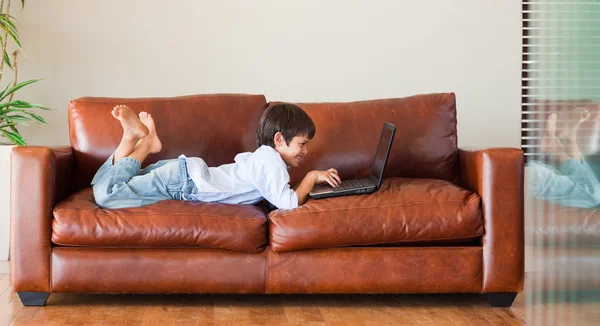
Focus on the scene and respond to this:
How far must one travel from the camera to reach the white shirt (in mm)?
2512

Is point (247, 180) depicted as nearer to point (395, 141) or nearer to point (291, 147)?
point (291, 147)

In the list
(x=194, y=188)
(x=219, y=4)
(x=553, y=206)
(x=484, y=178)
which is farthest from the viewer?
(x=219, y=4)

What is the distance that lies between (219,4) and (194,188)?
1572 millimetres

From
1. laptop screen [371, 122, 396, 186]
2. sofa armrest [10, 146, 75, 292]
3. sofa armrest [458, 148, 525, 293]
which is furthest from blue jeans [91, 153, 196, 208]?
sofa armrest [458, 148, 525, 293]

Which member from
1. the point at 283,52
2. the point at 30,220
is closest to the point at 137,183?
the point at 30,220

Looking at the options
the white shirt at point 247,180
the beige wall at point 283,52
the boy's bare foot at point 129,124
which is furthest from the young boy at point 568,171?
the beige wall at point 283,52

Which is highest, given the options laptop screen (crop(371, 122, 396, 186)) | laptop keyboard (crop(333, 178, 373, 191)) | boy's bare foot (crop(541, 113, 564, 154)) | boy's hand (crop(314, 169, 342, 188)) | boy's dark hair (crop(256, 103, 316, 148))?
boy's bare foot (crop(541, 113, 564, 154))

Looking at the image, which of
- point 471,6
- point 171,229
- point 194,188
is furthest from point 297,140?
point 471,6

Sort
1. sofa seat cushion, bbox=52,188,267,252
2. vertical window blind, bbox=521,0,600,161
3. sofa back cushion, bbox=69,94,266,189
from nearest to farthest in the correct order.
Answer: vertical window blind, bbox=521,0,600,161, sofa seat cushion, bbox=52,188,267,252, sofa back cushion, bbox=69,94,266,189

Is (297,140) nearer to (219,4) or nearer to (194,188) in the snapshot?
(194,188)

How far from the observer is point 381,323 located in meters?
2.29

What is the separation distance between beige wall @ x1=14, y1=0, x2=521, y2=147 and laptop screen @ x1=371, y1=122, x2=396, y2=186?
1.09 meters

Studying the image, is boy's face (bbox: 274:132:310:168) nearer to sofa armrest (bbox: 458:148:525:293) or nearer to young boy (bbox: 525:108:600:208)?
sofa armrest (bbox: 458:148:525:293)

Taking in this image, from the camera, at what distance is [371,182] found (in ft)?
8.83
